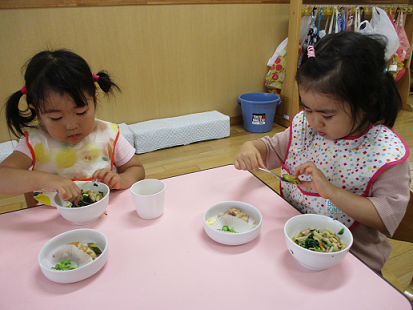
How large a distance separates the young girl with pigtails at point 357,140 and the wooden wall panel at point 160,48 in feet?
6.79

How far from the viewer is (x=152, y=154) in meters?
2.70

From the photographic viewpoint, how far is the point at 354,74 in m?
0.77

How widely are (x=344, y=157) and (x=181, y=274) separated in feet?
2.05

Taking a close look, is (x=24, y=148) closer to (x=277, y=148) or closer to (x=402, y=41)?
(x=277, y=148)

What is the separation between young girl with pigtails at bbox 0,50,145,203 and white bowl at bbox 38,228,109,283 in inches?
5.5

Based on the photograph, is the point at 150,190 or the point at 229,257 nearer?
the point at 229,257

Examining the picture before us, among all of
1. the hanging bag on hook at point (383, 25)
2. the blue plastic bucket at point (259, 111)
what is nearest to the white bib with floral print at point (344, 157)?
the blue plastic bucket at point (259, 111)

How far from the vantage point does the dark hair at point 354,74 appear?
2.54ft

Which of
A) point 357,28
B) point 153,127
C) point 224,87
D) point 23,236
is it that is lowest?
point 153,127

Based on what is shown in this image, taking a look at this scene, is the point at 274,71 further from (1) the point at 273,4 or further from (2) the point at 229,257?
(2) the point at 229,257

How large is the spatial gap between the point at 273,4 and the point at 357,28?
33.9 inches

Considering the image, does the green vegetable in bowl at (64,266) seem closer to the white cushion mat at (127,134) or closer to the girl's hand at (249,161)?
the girl's hand at (249,161)

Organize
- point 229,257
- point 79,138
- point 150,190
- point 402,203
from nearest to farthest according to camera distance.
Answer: point 229,257
point 402,203
point 150,190
point 79,138

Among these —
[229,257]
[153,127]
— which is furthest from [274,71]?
[229,257]
